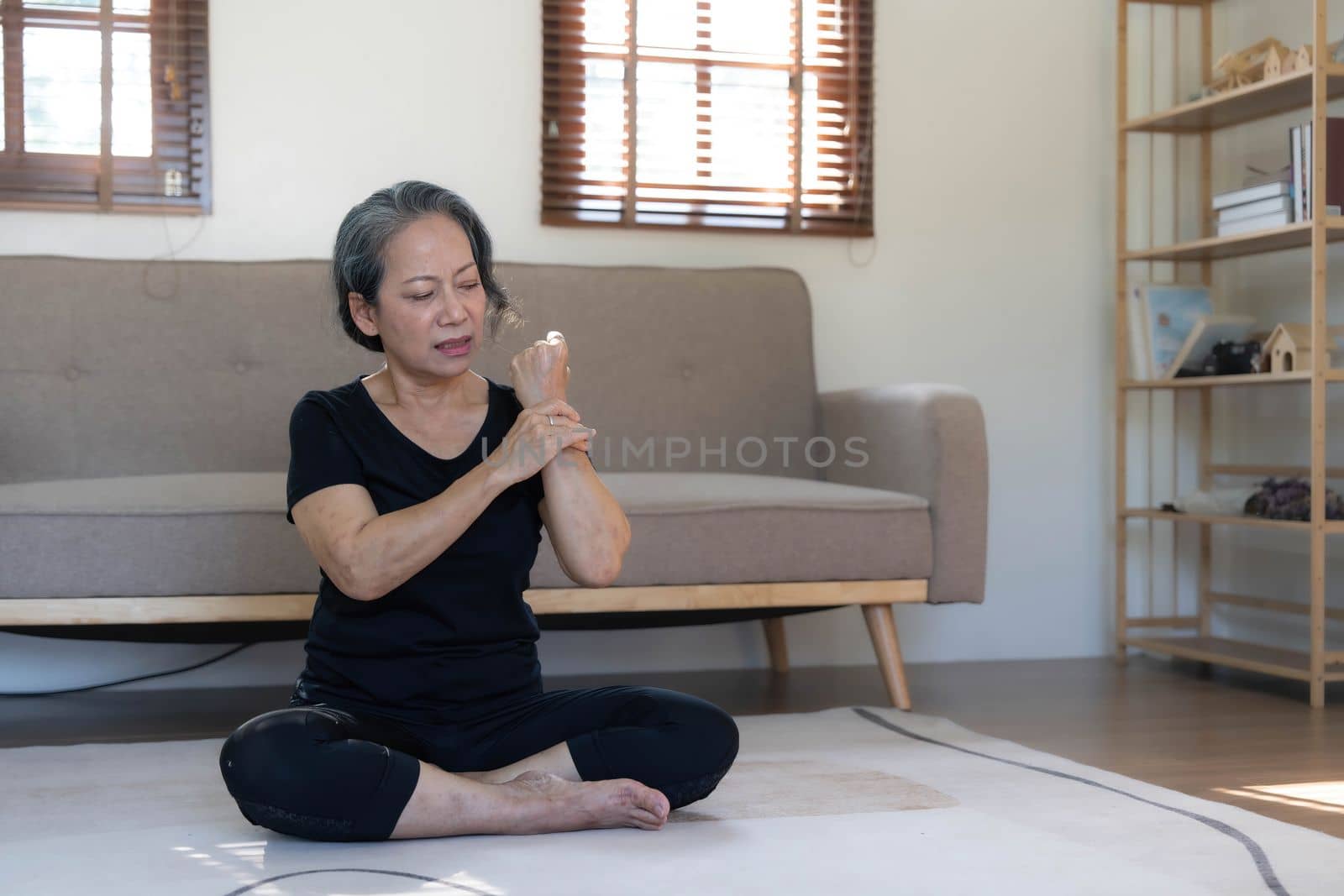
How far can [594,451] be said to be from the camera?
2926 millimetres

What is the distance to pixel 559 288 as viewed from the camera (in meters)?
2.96

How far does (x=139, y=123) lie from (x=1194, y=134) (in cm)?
261

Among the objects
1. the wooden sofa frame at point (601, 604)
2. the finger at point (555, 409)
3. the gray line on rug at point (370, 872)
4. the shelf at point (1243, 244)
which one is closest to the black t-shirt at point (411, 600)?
the finger at point (555, 409)

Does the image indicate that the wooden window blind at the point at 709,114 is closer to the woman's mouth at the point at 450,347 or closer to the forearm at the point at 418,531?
the woman's mouth at the point at 450,347

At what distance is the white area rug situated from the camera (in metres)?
1.40

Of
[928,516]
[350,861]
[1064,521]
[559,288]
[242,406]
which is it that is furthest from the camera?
[1064,521]

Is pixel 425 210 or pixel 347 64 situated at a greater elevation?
pixel 347 64

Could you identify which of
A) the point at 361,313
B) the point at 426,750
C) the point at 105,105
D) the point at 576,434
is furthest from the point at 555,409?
the point at 105,105

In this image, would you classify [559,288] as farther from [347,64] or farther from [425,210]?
[425,210]

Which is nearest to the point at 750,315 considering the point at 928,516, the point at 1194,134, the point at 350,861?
the point at 928,516

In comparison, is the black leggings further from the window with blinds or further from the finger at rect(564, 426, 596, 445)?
the window with blinds

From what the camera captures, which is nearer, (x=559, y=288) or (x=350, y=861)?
(x=350, y=861)

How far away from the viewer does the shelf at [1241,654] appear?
2838 millimetres

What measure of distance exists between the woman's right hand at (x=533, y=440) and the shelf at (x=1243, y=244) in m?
1.96
